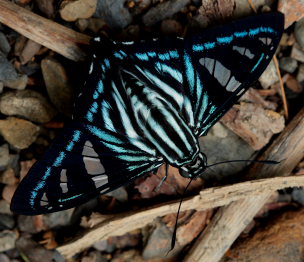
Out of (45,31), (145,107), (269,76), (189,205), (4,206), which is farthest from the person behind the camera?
(4,206)

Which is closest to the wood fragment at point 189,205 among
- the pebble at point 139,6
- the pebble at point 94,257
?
the pebble at point 94,257

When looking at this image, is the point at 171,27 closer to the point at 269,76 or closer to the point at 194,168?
the point at 269,76

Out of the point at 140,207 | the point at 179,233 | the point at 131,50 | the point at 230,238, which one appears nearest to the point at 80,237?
the point at 140,207

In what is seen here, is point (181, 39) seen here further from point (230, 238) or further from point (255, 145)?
point (230, 238)

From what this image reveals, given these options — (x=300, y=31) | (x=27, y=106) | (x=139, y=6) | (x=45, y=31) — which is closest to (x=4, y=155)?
(x=27, y=106)

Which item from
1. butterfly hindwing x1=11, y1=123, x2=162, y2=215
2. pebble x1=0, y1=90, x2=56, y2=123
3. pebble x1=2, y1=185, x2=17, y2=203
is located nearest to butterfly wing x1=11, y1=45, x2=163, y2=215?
butterfly hindwing x1=11, y1=123, x2=162, y2=215
